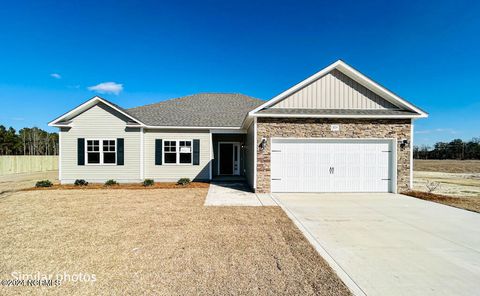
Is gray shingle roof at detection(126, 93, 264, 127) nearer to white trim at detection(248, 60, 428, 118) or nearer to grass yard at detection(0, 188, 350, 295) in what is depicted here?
white trim at detection(248, 60, 428, 118)

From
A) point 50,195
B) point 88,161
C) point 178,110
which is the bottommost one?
point 50,195

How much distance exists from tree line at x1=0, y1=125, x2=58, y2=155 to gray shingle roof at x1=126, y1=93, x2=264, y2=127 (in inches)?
2247

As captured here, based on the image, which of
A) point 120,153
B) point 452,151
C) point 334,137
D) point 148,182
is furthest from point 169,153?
point 452,151

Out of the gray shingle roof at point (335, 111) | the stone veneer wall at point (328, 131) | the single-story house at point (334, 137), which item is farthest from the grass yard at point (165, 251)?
the gray shingle roof at point (335, 111)

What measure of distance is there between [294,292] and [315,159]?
758cm

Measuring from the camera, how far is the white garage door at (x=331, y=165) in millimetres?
9750

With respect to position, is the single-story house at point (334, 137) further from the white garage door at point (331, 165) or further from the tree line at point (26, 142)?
the tree line at point (26, 142)

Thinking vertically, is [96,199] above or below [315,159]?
below

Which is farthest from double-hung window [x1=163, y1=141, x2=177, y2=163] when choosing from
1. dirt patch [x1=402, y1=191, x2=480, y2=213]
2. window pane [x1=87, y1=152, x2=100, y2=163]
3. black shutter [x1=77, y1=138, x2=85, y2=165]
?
dirt patch [x1=402, y1=191, x2=480, y2=213]

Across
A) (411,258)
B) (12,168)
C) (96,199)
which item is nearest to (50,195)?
(96,199)

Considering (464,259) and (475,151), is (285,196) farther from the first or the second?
(475,151)

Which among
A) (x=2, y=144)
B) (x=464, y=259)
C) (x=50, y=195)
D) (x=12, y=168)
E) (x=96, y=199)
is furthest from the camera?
(x=2, y=144)

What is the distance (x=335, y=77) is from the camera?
A: 397 inches

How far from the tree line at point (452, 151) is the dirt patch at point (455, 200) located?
6060 cm
